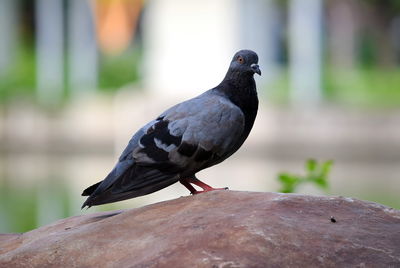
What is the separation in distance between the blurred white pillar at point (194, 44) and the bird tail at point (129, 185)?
20519 millimetres

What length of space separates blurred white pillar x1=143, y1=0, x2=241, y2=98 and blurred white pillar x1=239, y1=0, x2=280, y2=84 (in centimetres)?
127

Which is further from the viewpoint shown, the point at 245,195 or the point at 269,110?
the point at 269,110

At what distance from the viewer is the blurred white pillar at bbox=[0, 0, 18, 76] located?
3359 cm

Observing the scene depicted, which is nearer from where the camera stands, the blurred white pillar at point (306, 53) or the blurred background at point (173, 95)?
the blurred background at point (173, 95)

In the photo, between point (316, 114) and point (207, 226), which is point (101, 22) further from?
point (207, 226)

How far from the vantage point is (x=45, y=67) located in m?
30.5

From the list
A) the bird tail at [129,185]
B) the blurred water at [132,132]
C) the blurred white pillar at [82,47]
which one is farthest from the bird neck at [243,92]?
the blurred white pillar at [82,47]

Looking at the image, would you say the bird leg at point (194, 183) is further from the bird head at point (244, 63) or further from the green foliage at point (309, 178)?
the bird head at point (244, 63)

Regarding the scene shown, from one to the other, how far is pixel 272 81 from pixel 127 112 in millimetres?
7245

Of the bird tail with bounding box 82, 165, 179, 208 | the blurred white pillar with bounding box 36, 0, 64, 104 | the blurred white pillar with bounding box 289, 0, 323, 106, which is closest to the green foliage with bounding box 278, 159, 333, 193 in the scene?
A: the bird tail with bounding box 82, 165, 179, 208

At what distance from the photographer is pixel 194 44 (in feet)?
87.6

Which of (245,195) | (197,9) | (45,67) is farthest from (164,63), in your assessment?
(245,195)

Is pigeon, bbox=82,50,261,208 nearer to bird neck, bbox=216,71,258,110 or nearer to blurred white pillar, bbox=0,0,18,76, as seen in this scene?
bird neck, bbox=216,71,258,110

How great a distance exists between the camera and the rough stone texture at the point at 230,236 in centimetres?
427
